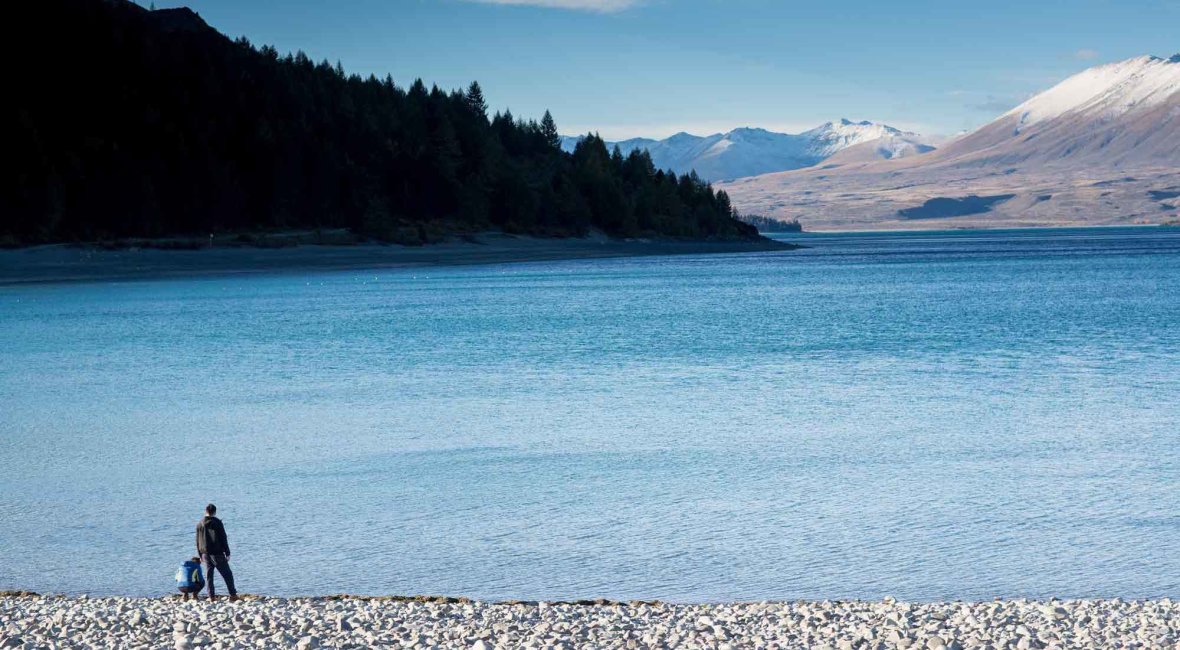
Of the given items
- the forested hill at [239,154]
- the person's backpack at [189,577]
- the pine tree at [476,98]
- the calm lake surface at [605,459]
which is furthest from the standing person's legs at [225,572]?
the pine tree at [476,98]

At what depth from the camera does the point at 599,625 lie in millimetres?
11805

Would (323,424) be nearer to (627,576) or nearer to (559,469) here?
(559,469)

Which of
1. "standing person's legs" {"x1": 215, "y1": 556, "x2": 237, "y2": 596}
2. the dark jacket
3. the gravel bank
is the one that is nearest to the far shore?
the dark jacket

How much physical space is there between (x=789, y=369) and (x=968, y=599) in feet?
79.0

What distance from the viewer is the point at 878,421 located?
26.6 metres

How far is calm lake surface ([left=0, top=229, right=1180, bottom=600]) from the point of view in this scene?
15.2m

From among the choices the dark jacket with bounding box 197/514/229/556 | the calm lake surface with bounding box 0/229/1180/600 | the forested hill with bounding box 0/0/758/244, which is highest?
the forested hill with bounding box 0/0/758/244

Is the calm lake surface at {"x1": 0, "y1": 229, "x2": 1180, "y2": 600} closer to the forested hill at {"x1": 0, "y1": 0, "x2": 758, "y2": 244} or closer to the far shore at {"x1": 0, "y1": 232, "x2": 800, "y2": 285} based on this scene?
the far shore at {"x1": 0, "y1": 232, "x2": 800, "y2": 285}

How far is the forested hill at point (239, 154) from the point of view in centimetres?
11700

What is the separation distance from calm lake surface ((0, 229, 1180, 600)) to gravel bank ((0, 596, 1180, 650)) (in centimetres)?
158

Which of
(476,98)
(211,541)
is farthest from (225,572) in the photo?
(476,98)

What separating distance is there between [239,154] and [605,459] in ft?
392

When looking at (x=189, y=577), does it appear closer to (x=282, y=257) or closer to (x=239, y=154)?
(x=282, y=257)

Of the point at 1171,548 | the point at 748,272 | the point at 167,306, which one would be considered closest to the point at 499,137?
the point at 748,272
